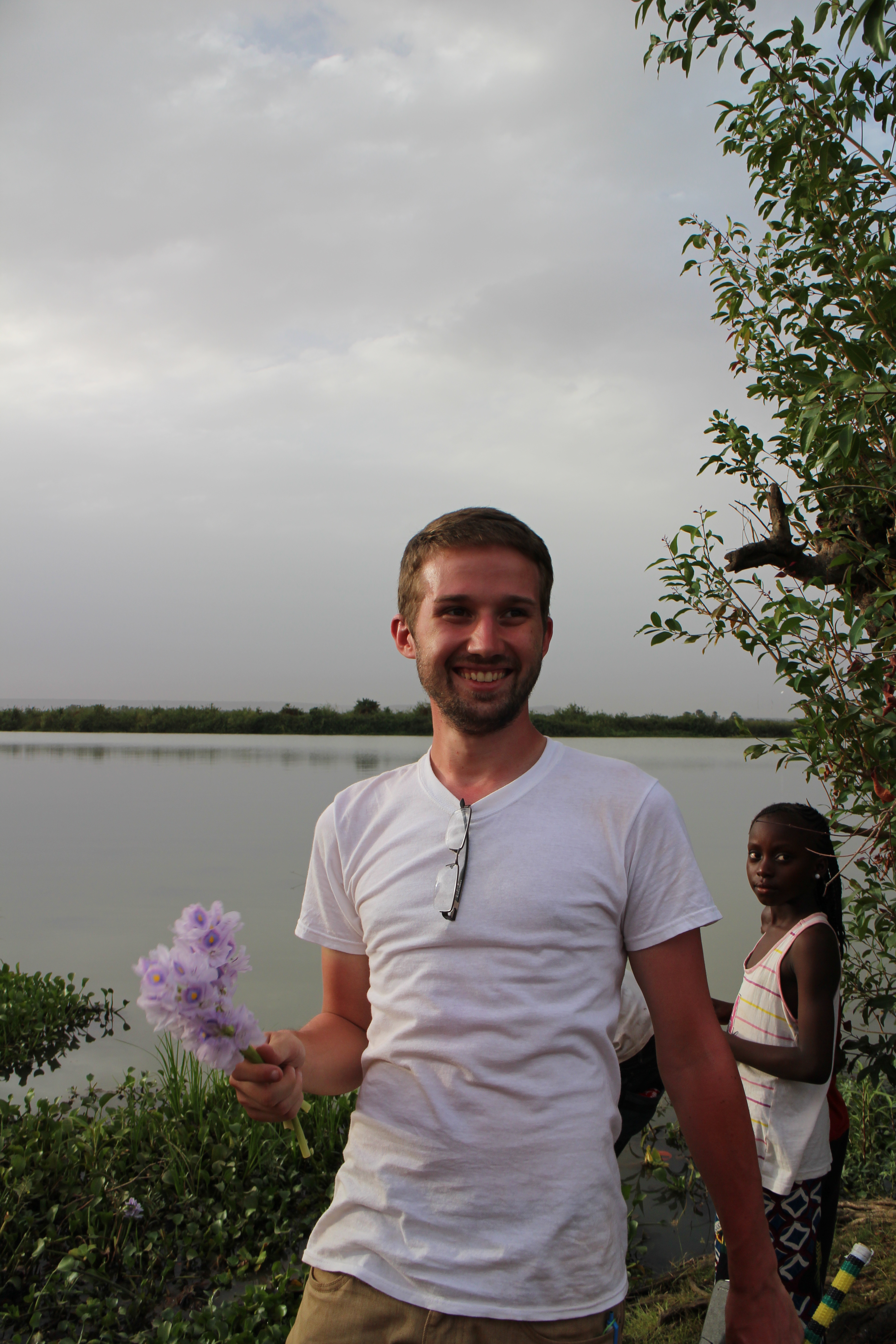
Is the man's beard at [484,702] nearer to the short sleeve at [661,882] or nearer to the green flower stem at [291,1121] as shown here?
the short sleeve at [661,882]

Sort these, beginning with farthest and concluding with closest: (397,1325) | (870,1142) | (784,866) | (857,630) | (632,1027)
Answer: (870,1142)
(784,866)
(857,630)
(632,1027)
(397,1325)

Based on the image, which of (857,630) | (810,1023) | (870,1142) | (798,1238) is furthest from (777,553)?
(870,1142)

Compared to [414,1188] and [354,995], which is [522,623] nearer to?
[354,995]

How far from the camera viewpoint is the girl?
8.23ft

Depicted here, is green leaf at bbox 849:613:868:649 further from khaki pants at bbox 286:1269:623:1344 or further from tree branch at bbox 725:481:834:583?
khaki pants at bbox 286:1269:623:1344

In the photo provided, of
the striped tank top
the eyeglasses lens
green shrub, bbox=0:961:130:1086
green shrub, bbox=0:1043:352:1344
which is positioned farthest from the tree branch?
green shrub, bbox=0:961:130:1086

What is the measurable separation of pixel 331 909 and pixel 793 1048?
1477 mm

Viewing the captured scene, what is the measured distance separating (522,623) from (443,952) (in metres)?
0.72

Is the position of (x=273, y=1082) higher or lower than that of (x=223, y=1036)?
lower

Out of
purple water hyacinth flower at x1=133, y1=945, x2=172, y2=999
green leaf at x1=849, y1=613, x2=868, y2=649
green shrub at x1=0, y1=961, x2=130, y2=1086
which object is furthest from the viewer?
green shrub at x1=0, y1=961, x2=130, y2=1086

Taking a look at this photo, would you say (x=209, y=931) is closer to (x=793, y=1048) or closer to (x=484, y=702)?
(x=484, y=702)

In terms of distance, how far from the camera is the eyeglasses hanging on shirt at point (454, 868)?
1.70 m

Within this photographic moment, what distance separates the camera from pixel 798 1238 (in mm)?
2559

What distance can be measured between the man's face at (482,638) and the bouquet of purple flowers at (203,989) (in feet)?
2.24
